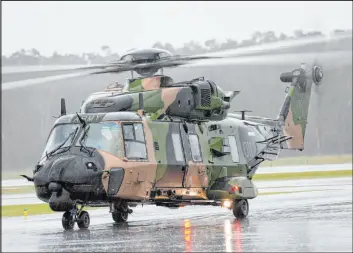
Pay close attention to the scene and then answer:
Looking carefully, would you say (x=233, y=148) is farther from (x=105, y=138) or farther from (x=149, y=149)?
(x=105, y=138)

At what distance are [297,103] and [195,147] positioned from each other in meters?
6.86

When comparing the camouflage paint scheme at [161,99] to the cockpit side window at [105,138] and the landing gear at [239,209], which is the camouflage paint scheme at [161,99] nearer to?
the cockpit side window at [105,138]

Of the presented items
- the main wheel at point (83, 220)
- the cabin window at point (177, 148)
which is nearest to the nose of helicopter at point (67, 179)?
the main wheel at point (83, 220)

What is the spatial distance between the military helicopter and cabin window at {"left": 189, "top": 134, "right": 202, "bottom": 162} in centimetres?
3

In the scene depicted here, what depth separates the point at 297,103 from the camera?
2945 centimetres

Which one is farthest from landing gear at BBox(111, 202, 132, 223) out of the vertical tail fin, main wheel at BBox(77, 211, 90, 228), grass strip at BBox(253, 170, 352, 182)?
grass strip at BBox(253, 170, 352, 182)

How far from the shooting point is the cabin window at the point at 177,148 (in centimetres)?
2275

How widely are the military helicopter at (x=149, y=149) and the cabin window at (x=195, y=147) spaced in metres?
0.03

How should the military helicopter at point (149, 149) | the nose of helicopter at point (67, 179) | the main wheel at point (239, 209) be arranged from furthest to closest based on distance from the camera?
the main wheel at point (239, 209), the military helicopter at point (149, 149), the nose of helicopter at point (67, 179)

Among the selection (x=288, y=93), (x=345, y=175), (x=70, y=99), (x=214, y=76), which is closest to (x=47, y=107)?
(x=70, y=99)

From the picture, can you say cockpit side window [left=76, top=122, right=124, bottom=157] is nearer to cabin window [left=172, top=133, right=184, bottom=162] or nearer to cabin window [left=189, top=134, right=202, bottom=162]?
cabin window [left=172, top=133, right=184, bottom=162]

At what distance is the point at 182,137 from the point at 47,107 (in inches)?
1148

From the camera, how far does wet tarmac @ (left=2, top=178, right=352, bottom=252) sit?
54.2 feet

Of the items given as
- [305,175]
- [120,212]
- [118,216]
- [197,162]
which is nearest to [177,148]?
[197,162]
